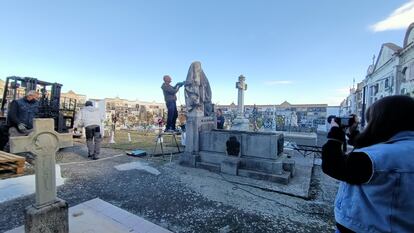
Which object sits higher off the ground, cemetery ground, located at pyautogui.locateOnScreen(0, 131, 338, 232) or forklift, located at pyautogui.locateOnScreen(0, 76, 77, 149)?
forklift, located at pyautogui.locateOnScreen(0, 76, 77, 149)

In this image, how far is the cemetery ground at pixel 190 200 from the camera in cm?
344

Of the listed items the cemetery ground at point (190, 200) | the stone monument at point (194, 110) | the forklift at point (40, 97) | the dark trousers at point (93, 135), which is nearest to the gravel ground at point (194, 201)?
the cemetery ground at point (190, 200)

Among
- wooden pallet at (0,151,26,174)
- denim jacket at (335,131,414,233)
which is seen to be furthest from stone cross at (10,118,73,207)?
wooden pallet at (0,151,26,174)

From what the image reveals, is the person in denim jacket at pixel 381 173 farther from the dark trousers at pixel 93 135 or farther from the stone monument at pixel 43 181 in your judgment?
the dark trousers at pixel 93 135

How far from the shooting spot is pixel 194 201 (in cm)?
424

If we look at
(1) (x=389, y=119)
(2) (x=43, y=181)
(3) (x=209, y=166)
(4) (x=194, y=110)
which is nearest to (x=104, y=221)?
(2) (x=43, y=181)

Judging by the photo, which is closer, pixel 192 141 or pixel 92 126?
pixel 192 141

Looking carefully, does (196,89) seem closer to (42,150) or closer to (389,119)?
(42,150)

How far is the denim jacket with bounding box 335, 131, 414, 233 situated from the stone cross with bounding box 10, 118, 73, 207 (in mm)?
2965

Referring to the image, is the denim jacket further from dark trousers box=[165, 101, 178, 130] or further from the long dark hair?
dark trousers box=[165, 101, 178, 130]

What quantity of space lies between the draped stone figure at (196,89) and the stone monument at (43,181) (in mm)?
4780

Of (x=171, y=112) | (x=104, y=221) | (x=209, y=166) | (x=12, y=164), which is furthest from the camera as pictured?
(x=171, y=112)

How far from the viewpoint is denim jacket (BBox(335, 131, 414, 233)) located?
117cm

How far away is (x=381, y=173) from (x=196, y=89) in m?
6.42
